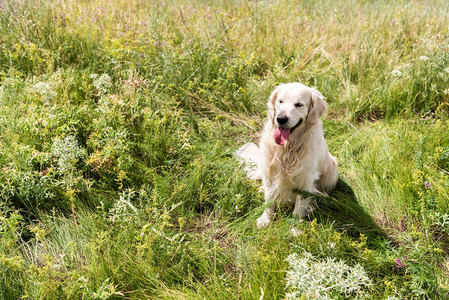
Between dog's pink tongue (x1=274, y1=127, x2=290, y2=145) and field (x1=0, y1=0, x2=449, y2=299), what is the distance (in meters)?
0.46

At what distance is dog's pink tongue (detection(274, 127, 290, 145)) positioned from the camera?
229cm

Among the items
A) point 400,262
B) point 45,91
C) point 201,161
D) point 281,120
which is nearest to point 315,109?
point 281,120

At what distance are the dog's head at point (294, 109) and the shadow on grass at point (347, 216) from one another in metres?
0.48

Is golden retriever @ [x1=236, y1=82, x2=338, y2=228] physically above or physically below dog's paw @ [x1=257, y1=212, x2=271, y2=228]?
above

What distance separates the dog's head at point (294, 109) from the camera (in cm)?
225

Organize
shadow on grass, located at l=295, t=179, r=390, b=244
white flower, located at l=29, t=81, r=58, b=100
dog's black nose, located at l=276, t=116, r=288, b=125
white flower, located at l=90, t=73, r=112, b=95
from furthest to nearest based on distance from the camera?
white flower, located at l=90, t=73, r=112, b=95, white flower, located at l=29, t=81, r=58, b=100, shadow on grass, located at l=295, t=179, r=390, b=244, dog's black nose, located at l=276, t=116, r=288, b=125

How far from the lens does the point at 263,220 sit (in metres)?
2.48

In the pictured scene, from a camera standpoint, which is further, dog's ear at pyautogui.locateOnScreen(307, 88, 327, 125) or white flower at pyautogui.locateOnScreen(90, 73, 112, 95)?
white flower at pyautogui.locateOnScreen(90, 73, 112, 95)

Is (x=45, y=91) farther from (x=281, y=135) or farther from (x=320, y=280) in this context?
(x=320, y=280)

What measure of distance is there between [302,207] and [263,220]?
30 cm

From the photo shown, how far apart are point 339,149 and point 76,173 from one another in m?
2.32

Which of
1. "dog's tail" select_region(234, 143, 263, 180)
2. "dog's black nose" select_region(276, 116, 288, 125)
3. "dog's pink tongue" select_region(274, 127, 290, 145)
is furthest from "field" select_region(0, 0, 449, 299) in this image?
"dog's black nose" select_region(276, 116, 288, 125)

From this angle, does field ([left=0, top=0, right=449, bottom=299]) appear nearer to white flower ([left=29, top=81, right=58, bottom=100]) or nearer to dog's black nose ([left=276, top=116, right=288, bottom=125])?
white flower ([left=29, top=81, right=58, bottom=100])

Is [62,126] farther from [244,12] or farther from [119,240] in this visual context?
[244,12]
